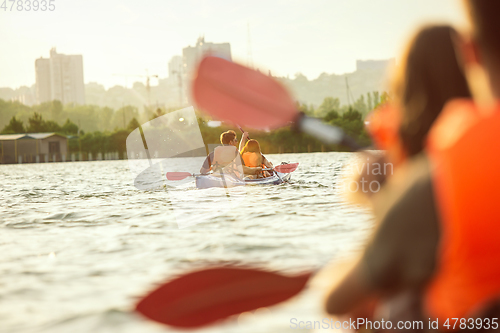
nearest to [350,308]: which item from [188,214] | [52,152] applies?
[188,214]

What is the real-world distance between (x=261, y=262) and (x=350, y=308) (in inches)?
144

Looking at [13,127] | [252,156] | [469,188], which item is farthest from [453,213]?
[13,127]

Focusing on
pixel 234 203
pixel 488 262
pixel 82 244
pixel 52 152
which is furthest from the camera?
pixel 52 152

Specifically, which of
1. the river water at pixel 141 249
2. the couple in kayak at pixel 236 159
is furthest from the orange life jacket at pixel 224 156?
the river water at pixel 141 249

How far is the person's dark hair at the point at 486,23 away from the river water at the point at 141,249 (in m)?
1.92

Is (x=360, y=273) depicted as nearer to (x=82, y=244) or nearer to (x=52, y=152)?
(x=82, y=244)

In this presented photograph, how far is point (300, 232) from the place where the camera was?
627 centimetres

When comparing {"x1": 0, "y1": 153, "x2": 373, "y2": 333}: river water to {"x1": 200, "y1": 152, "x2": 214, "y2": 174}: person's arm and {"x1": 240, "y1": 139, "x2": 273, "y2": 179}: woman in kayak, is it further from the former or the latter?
{"x1": 240, "y1": 139, "x2": 273, "y2": 179}: woman in kayak

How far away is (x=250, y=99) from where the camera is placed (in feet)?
7.55

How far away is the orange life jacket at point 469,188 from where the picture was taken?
36.2 inches

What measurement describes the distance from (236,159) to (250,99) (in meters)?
10.1

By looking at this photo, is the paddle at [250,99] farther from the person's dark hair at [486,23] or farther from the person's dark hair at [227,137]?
the person's dark hair at [227,137]

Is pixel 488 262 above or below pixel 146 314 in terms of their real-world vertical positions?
above

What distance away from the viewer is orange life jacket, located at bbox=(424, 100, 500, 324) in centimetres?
92
